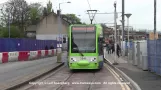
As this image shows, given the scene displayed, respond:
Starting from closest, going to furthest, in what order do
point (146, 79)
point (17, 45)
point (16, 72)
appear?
point (146, 79), point (16, 72), point (17, 45)

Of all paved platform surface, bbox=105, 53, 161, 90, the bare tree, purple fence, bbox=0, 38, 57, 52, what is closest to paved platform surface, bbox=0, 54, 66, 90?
paved platform surface, bbox=105, 53, 161, 90

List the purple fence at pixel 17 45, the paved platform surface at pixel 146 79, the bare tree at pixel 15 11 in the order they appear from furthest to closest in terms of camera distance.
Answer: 1. the bare tree at pixel 15 11
2. the purple fence at pixel 17 45
3. the paved platform surface at pixel 146 79

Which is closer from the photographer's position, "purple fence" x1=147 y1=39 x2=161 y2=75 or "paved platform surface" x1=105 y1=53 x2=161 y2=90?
"paved platform surface" x1=105 y1=53 x2=161 y2=90

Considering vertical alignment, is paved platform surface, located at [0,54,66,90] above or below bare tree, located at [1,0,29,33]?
below

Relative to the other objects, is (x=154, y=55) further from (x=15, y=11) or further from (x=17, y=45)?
(x=15, y=11)

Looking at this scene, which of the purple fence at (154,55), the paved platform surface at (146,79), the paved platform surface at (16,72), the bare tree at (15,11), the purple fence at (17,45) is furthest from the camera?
the bare tree at (15,11)

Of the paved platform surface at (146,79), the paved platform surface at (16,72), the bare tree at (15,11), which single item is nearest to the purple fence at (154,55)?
the paved platform surface at (146,79)

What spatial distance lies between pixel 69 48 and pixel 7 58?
11.7m

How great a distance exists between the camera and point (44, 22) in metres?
126

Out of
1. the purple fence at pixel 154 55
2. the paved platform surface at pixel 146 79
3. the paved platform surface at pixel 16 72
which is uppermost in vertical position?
the purple fence at pixel 154 55

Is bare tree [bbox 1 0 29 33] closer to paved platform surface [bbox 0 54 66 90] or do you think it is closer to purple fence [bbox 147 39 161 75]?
paved platform surface [bbox 0 54 66 90]

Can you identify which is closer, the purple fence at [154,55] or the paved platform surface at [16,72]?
the paved platform surface at [16,72]

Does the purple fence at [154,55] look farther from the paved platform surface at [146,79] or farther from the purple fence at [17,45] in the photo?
the purple fence at [17,45]

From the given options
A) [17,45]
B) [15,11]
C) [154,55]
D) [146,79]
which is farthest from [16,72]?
[15,11]
